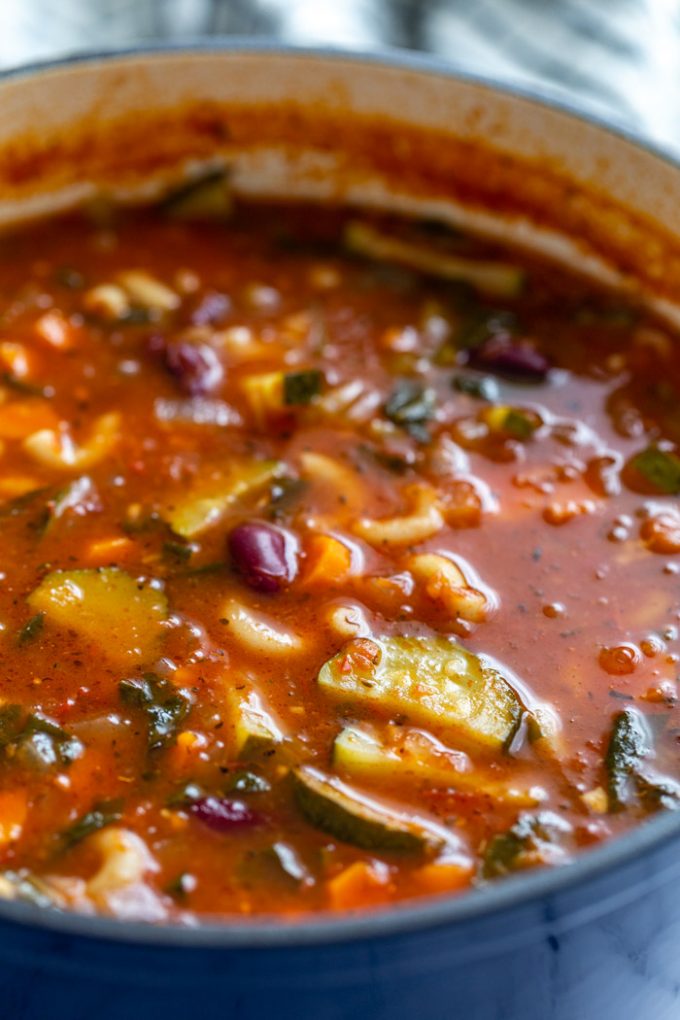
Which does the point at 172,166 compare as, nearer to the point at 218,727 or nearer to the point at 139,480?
the point at 139,480

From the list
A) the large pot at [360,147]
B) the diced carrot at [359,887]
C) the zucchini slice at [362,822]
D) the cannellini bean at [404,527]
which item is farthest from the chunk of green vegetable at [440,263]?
the diced carrot at [359,887]

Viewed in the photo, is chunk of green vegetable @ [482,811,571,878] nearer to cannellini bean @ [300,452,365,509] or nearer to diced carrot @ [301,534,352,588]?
diced carrot @ [301,534,352,588]

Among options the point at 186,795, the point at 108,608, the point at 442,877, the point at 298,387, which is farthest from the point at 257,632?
the point at 298,387

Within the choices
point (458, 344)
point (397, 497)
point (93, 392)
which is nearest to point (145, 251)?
point (93, 392)

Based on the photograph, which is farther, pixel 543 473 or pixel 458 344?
pixel 458 344

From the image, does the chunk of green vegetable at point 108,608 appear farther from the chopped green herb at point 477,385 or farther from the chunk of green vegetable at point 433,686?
the chopped green herb at point 477,385
